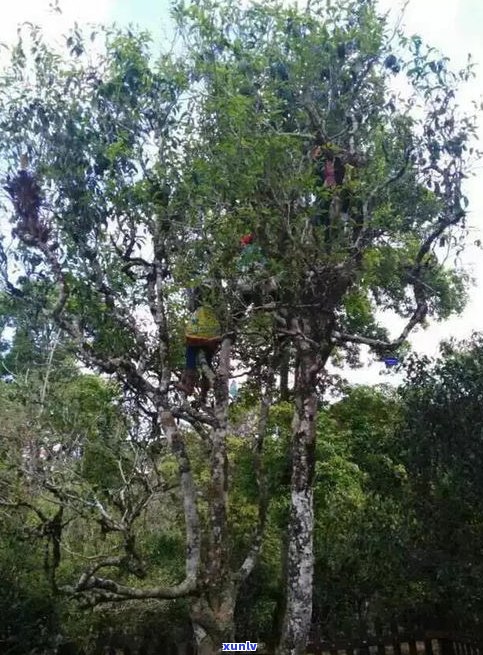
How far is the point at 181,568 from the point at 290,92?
7045 millimetres

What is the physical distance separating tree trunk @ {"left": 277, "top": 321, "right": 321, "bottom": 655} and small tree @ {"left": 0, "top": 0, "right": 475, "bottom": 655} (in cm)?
1

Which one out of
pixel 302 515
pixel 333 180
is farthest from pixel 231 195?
pixel 302 515

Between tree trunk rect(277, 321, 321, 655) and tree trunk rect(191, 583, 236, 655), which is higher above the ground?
tree trunk rect(277, 321, 321, 655)

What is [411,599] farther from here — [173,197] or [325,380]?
[173,197]

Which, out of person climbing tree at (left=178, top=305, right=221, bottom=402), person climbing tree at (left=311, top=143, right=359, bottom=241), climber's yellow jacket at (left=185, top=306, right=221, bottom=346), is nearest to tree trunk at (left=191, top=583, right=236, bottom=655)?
person climbing tree at (left=178, top=305, right=221, bottom=402)

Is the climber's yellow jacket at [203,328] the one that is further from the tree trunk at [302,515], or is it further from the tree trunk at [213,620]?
the tree trunk at [213,620]

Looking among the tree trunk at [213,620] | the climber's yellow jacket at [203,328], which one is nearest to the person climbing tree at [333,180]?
the climber's yellow jacket at [203,328]

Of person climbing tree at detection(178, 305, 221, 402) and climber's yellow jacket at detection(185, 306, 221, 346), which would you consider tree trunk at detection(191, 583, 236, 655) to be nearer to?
person climbing tree at detection(178, 305, 221, 402)

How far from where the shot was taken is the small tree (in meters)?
5.32

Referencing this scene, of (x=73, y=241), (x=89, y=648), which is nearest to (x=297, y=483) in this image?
(x=73, y=241)

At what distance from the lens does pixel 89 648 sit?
32.7ft

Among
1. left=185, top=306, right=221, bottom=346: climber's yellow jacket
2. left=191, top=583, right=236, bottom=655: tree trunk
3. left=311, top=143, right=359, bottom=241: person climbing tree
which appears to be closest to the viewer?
left=191, top=583, right=236, bottom=655: tree trunk

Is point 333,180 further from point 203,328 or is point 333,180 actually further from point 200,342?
point 200,342

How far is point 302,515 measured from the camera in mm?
5500
